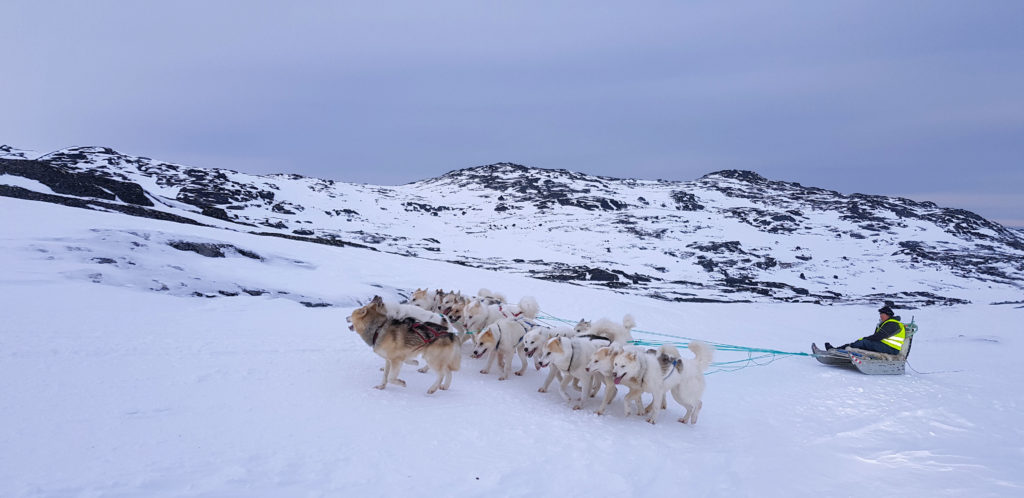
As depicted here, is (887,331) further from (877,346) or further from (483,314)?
(483,314)

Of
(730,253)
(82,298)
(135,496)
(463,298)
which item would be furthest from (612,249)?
(135,496)

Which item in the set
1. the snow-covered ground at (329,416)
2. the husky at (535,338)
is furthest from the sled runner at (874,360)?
the husky at (535,338)

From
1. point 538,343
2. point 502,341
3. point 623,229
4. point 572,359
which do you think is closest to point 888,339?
point 572,359

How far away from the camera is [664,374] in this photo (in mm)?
6238

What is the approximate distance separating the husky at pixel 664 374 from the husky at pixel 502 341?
5.93ft

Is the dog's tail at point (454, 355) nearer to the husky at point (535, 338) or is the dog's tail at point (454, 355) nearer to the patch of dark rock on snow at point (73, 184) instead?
the husky at point (535, 338)

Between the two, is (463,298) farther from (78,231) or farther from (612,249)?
(612,249)

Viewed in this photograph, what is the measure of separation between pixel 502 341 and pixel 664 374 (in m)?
2.33

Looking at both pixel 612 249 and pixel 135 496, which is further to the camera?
pixel 612 249

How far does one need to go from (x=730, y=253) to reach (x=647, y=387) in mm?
41396

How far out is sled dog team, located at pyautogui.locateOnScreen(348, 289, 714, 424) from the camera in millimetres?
6004

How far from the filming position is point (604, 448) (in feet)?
17.3

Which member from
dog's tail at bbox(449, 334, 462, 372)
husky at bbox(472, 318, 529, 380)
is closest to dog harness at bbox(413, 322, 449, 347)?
dog's tail at bbox(449, 334, 462, 372)

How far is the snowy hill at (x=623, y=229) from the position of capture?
27.4 m
